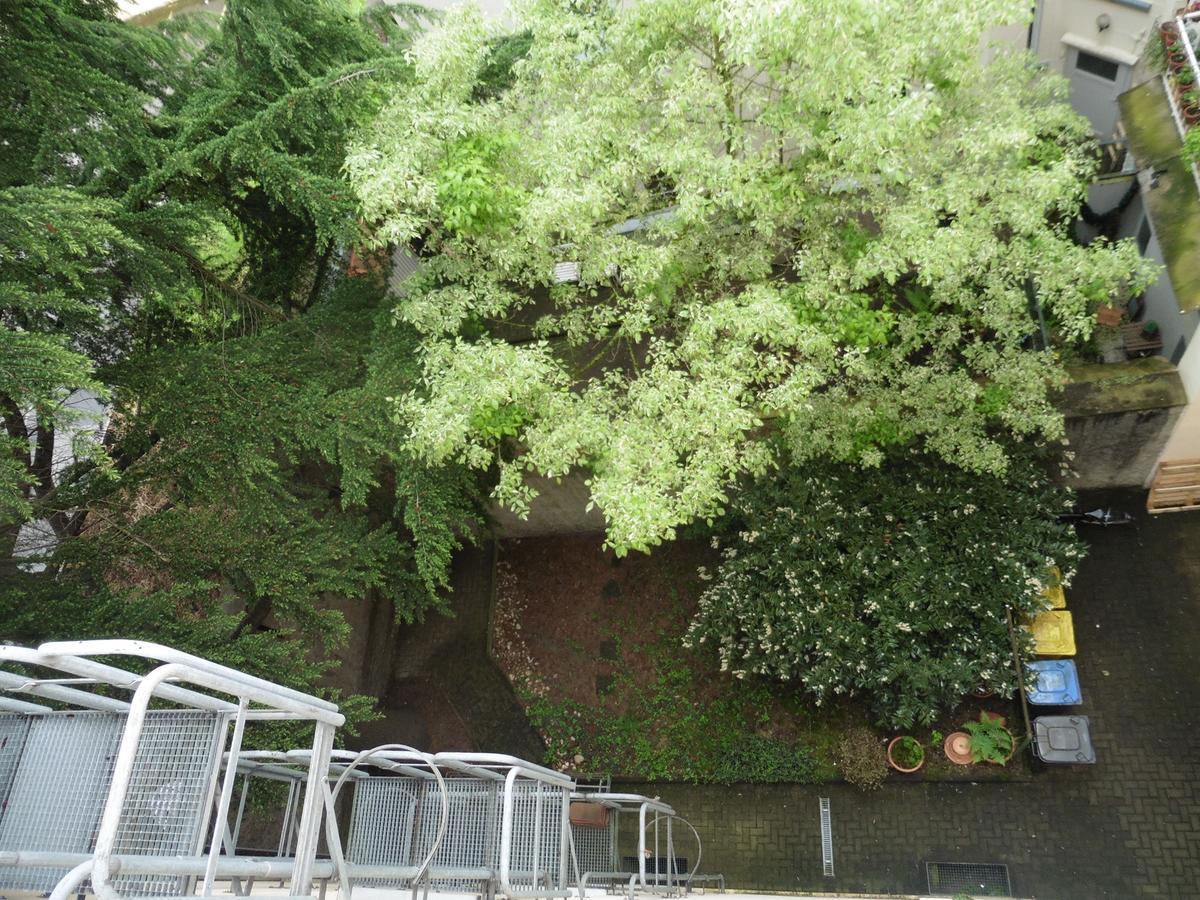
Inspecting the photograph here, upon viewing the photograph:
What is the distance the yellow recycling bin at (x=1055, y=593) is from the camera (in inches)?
364

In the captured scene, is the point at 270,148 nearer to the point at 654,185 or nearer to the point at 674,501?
the point at 654,185

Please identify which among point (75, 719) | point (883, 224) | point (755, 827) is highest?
point (883, 224)

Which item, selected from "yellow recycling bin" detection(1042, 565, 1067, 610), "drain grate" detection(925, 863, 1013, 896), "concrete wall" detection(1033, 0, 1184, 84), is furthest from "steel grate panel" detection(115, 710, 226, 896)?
"concrete wall" detection(1033, 0, 1184, 84)

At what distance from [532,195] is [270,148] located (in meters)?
2.40

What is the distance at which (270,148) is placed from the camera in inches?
280

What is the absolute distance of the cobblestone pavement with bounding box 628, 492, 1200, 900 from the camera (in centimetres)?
871

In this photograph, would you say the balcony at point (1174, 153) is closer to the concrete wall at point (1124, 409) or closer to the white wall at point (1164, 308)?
the white wall at point (1164, 308)

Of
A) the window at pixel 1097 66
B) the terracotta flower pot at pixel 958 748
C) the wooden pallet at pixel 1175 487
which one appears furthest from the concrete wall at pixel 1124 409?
the window at pixel 1097 66

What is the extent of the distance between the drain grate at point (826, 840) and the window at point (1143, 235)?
798 cm

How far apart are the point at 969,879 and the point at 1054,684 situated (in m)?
2.45

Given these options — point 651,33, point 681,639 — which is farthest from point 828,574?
point 651,33

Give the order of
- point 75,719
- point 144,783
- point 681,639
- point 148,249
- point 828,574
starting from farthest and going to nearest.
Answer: point 681,639
point 828,574
point 148,249
point 75,719
point 144,783

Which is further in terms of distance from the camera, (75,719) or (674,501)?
(674,501)

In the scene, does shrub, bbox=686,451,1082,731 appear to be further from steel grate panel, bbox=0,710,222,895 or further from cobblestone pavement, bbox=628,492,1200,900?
steel grate panel, bbox=0,710,222,895
